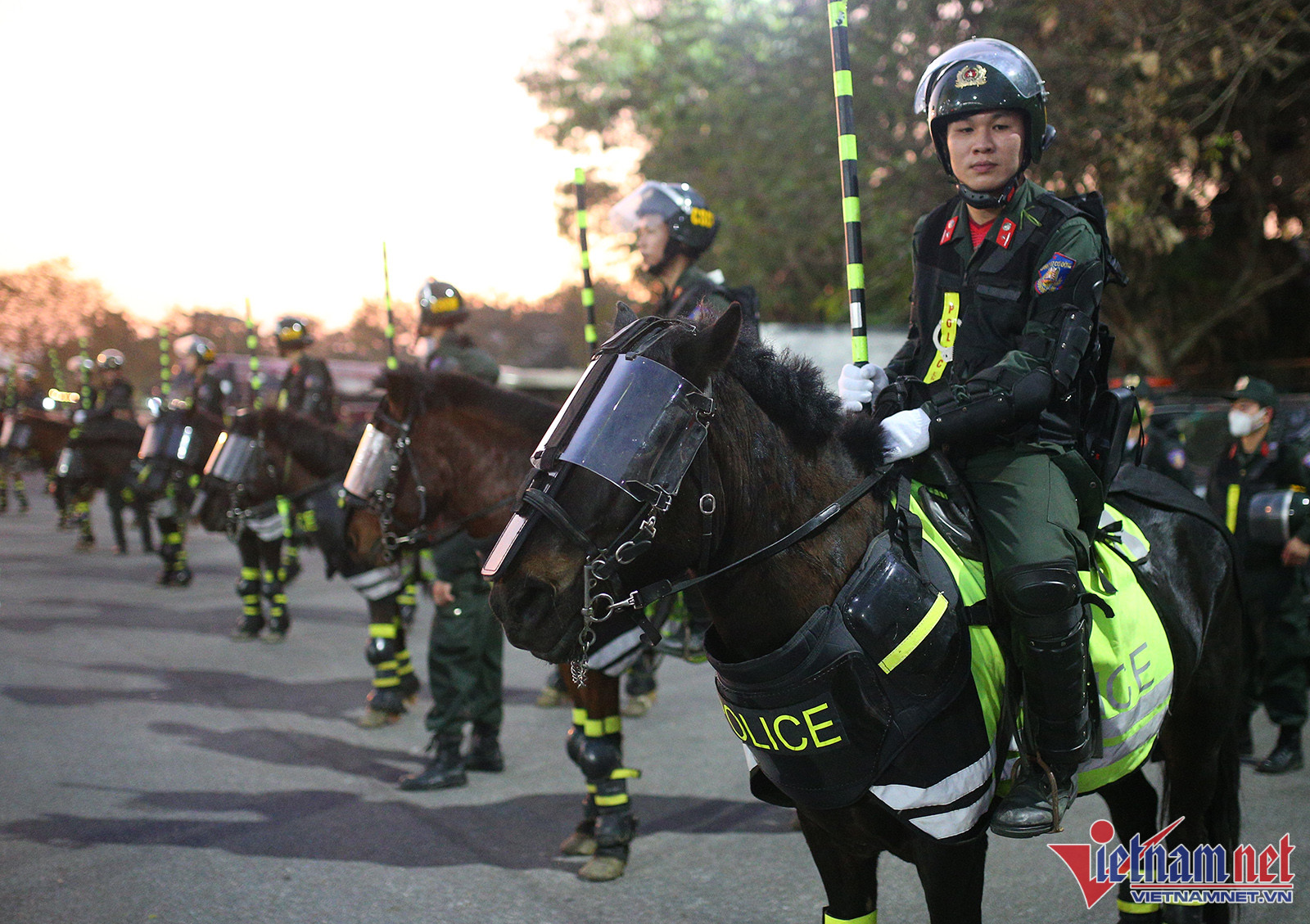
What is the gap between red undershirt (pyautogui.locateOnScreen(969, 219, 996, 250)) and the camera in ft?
→ 9.30

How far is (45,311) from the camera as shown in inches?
1341

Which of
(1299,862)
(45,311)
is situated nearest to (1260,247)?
(1299,862)

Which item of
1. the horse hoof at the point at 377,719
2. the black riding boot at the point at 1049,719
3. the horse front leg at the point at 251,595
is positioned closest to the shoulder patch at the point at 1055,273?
the black riding boot at the point at 1049,719

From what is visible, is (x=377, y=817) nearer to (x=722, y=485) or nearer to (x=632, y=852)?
(x=632, y=852)

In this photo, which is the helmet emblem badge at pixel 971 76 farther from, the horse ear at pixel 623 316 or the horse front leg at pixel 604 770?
the horse front leg at pixel 604 770

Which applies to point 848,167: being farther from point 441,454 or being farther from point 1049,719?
point 441,454

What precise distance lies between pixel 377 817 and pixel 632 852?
1.53 m

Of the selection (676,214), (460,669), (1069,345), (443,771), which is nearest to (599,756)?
(460,669)

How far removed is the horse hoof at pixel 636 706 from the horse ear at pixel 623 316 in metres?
5.65

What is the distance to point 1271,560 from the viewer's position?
6.52 metres

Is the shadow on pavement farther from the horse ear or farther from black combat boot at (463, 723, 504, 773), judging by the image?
the horse ear

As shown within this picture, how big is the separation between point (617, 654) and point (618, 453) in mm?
2695

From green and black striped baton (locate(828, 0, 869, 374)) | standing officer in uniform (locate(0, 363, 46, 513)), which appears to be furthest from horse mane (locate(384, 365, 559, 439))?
standing officer in uniform (locate(0, 363, 46, 513))

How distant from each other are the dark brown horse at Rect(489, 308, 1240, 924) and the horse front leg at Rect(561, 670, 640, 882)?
2.04m
